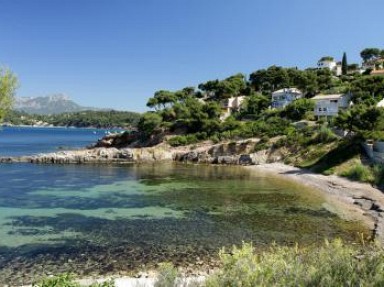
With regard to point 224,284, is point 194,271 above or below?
below

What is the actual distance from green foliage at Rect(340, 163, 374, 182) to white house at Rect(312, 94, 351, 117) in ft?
130

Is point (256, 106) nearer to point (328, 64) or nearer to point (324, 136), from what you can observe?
point (324, 136)

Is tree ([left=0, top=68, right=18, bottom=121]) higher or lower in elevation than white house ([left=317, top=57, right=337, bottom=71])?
lower

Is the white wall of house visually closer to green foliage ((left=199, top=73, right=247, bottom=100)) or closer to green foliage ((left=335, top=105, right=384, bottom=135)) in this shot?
green foliage ((left=199, top=73, right=247, bottom=100))

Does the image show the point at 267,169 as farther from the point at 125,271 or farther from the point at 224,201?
the point at 125,271

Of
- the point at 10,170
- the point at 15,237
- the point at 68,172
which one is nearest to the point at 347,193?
the point at 15,237

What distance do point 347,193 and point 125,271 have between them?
101 ft

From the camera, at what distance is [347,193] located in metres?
42.7

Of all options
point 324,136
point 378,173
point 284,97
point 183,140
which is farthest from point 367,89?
point 378,173

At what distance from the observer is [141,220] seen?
105 ft

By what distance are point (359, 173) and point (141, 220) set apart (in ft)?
101

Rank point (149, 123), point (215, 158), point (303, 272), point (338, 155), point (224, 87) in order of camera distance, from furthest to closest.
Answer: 1. point (224, 87)
2. point (149, 123)
3. point (215, 158)
4. point (338, 155)
5. point (303, 272)

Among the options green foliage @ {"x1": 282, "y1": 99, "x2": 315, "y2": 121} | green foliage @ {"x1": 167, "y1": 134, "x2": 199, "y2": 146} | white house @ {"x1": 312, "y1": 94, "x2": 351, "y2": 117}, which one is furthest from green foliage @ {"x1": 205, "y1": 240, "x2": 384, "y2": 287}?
green foliage @ {"x1": 282, "y1": 99, "x2": 315, "y2": 121}

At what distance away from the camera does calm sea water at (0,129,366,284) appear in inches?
880
